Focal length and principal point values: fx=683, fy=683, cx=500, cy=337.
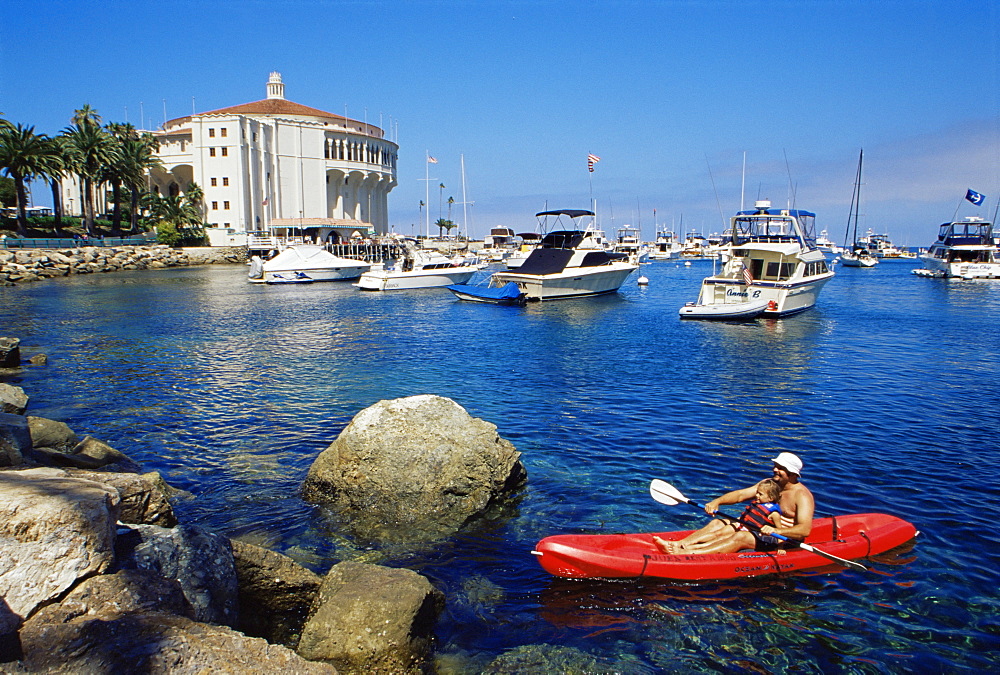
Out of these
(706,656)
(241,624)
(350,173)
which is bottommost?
(706,656)

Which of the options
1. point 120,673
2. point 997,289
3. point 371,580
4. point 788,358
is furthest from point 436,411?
point 997,289

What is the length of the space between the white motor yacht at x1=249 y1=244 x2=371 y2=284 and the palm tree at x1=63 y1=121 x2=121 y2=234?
752 inches

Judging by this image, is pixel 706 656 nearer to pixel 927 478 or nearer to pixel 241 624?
pixel 241 624

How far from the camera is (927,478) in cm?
1102

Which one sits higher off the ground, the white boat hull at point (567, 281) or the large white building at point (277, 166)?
the large white building at point (277, 166)

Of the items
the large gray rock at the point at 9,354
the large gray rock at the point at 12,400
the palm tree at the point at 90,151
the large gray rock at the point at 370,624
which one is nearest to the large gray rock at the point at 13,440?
the large gray rock at the point at 12,400

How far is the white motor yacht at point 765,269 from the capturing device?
31578 mm

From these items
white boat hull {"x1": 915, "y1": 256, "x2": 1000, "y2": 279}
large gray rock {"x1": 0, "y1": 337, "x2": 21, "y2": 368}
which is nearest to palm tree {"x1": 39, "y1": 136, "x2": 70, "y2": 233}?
large gray rock {"x1": 0, "y1": 337, "x2": 21, "y2": 368}

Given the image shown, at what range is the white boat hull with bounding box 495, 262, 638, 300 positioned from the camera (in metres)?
42.3

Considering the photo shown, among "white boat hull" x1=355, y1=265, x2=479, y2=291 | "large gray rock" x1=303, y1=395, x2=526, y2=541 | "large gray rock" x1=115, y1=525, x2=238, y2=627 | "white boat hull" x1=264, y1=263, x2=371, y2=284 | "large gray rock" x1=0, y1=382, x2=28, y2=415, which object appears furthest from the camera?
"white boat hull" x1=264, y1=263, x2=371, y2=284

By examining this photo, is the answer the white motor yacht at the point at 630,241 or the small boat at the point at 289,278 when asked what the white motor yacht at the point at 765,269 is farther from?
the white motor yacht at the point at 630,241

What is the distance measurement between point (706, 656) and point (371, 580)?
3204 millimetres

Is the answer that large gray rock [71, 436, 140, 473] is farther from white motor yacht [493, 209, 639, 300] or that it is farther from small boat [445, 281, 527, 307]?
white motor yacht [493, 209, 639, 300]

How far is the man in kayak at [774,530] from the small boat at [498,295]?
32.8 metres
